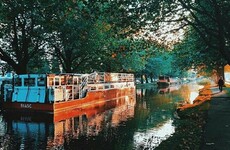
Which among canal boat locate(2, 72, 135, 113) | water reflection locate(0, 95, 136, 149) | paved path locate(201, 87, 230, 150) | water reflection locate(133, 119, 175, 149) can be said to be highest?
canal boat locate(2, 72, 135, 113)

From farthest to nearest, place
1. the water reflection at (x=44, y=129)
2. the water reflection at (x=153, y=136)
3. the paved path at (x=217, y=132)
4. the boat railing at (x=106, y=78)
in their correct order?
1. the boat railing at (x=106, y=78)
2. the water reflection at (x=44, y=129)
3. the water reflection at (x=153, y=136)
4. the paved path at (x=217, y=132)

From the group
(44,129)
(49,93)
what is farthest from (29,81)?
(44,129)

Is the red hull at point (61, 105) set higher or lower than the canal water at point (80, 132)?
higher

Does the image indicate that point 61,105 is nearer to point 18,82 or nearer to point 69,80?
point 69,80

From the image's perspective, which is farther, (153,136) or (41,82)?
(41,82)

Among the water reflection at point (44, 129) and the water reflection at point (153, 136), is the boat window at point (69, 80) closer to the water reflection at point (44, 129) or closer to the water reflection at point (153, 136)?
the water reflection at point (44, 129)

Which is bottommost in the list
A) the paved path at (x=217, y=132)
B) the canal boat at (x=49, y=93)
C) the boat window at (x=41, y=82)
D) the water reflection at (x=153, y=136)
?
the water reflection at (x=153, y=136)

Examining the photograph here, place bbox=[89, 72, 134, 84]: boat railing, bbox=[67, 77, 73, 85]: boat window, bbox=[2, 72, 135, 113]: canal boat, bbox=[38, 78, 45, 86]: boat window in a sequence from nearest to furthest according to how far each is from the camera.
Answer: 1. bbox=[2, 72, 135, 113]: canal boat
2. bbox=[38, 78, 45, 86]: boat window
3. bbox=[67, 77, 73, 85]: boat window
4. bbox=[89, 72, 134, 84]: boat railing

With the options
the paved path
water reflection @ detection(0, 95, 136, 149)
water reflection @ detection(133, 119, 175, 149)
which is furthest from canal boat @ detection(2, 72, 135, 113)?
the paved path

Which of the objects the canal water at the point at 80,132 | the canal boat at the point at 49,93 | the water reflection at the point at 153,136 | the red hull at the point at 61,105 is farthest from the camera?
the canal boat at the point at 49,93

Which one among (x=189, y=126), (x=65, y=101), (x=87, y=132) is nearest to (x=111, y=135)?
(x=87, y=132)

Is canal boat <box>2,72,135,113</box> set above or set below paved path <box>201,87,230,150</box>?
above

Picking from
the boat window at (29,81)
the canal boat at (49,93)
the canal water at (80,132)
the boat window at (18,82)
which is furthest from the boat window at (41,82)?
the canal water at (80,132)

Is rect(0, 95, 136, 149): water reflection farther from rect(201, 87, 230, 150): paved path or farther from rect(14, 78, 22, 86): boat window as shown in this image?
rect(201, 87, 230, 150): paved path
